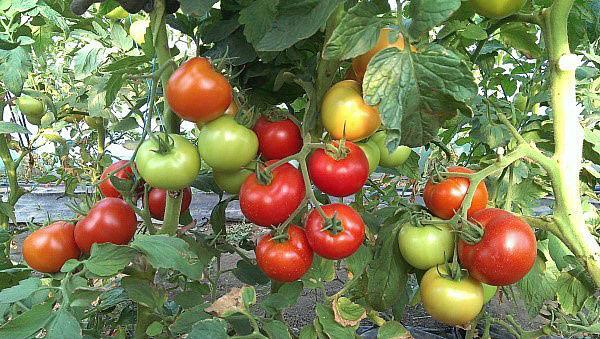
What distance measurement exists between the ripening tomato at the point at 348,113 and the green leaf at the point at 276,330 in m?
0.26

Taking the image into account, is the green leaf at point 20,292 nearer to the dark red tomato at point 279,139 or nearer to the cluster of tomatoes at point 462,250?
the dark red tomato at point 279,139

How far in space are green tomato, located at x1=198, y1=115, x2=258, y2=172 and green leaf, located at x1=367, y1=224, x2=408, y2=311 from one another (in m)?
0.24

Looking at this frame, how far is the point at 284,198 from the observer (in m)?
0.63

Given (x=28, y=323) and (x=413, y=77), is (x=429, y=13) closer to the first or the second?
(x=413, y=77)

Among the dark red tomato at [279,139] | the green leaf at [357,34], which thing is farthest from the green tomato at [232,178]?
the green leaf at [357,34]

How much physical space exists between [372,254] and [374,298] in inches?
2.8

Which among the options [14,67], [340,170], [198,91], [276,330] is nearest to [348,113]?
[340,170]

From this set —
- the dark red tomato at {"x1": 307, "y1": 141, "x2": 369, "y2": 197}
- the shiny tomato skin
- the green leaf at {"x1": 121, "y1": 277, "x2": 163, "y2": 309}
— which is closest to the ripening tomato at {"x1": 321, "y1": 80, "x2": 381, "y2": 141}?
the dark red tomato at {"x1": 307, "y1": 141, "x2": 369, "y2": 197}

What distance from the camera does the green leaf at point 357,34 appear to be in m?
0.51

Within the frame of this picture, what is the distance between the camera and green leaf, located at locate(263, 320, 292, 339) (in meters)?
0.65

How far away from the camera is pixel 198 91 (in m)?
0.59

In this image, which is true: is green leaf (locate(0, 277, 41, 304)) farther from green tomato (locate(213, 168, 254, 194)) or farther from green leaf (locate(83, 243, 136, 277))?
green tomato (locate(213, 168, 254, 194))

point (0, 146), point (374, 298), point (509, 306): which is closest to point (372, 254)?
point (374, 298)

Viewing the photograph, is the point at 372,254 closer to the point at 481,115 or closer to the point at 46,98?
the point at 481,115
